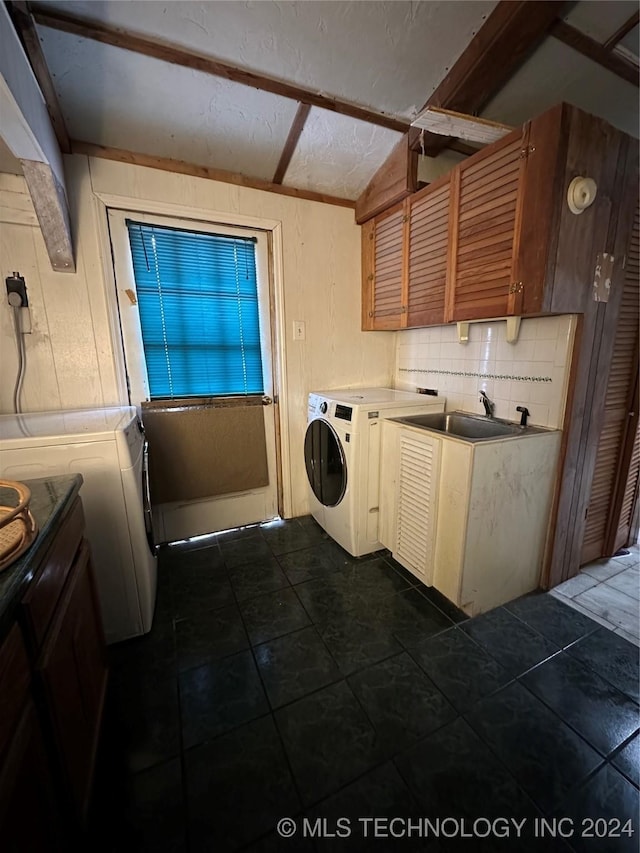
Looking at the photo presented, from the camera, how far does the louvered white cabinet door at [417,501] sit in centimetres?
173

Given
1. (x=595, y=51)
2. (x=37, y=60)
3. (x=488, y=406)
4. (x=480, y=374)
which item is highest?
(x=595, y=51)

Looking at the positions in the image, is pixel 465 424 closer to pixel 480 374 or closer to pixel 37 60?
pixel 480 374

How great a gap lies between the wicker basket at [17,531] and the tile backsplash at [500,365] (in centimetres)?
204

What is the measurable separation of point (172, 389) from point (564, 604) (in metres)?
2.50

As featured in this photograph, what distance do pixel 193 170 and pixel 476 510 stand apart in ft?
7.84

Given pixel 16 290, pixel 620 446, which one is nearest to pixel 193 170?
pixel 16 290

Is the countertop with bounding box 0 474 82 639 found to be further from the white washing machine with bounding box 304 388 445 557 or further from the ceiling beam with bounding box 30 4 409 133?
the ceiling beam with bounding box 30 4 409 133

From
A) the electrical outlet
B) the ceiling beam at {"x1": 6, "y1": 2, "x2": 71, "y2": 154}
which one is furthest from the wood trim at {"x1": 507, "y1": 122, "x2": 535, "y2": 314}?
the electrical outlet

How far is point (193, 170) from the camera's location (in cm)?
204

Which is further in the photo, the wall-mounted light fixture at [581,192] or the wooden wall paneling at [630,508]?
the wooden wall paneling at [630,508]

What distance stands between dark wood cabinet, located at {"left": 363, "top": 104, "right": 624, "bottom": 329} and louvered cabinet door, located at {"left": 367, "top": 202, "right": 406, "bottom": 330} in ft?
0.80

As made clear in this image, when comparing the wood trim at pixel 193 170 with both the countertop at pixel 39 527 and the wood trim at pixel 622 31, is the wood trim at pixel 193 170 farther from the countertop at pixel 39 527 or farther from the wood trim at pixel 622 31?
the countertop at pixel 39 527

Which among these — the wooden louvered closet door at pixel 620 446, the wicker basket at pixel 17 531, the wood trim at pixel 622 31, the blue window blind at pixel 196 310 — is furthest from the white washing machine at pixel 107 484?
the wood trim at pixel 622 31

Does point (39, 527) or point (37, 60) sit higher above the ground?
point (37, 60)
